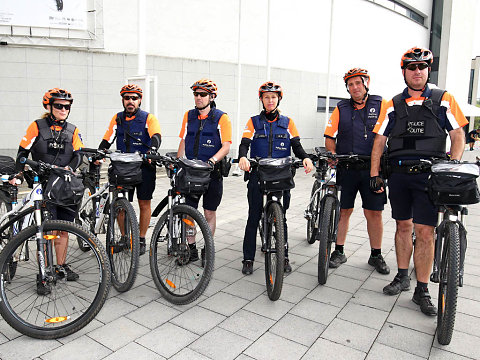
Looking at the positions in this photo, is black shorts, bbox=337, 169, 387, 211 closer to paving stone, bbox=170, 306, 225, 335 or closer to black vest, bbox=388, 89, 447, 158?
black vest, bbox=388, 89, 447, 158

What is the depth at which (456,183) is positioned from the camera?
275cm

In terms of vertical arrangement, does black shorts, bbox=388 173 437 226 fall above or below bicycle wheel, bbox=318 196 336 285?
above

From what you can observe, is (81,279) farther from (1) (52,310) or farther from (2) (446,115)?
(2) (446,115)

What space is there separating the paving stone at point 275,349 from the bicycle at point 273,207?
64 cm

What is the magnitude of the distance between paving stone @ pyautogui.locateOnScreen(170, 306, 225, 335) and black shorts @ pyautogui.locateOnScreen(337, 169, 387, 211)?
210cm

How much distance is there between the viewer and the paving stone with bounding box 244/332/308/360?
8.56 ft

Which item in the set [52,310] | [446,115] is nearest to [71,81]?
[52,310]

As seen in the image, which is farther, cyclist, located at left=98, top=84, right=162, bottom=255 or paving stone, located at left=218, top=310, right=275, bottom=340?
cyclist, located at left=98, top=84, right=162, bottom=255

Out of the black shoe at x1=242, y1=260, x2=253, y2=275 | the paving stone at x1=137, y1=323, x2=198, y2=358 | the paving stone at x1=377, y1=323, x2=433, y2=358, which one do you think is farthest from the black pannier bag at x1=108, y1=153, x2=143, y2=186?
the paving stone at x1=377, y1=323, x2=433, y2=358

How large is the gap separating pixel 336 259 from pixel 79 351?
118 inches

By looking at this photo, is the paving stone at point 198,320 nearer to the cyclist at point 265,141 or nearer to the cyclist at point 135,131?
the cyclist at point 265,141

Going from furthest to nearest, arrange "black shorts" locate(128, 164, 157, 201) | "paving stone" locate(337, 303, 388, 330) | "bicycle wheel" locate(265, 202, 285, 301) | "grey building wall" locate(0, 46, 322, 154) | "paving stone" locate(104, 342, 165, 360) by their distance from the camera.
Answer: "grey building wall" locate(0, 46, 322, 154), "black shorts" locate(128, 164, 157, 201), "bicycle wheel" locate(265, 202, 285, 301), "paving stone" locate(337, 303, 388, 330), "paving stone" locate(104, 342, 165, 360)

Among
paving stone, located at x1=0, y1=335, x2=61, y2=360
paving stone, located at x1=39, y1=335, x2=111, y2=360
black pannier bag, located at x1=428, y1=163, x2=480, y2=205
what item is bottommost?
paving stone, located at x1=0, y1=335, x2=61, y2=360

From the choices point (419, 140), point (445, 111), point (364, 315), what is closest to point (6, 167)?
point (364, 315)
